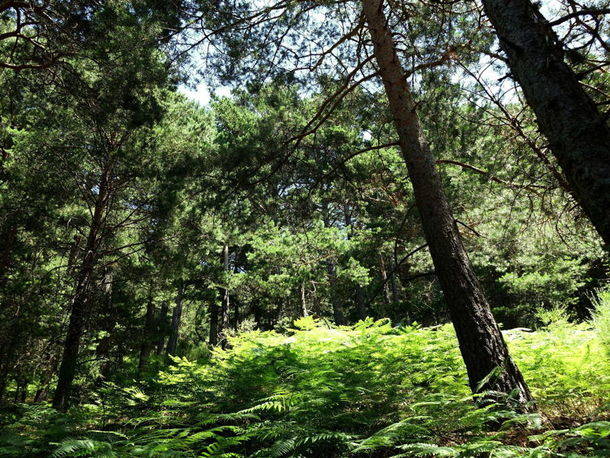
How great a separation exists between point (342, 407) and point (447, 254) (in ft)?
6.00

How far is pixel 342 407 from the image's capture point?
3354 millimetres

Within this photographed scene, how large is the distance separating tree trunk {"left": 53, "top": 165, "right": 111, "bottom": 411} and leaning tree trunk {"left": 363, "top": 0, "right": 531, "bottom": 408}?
748 centimetres

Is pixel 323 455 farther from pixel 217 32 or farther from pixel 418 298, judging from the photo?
pixel 418 298

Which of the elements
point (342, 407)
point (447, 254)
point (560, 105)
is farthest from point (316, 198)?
point (560, 105)

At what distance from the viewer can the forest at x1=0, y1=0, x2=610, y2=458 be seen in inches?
91.9

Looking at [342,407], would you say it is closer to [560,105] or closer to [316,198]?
[560,105]

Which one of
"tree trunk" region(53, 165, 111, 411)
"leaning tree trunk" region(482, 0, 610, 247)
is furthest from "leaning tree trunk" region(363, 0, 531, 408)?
"tree trunk" region(53, 165, 111, 411)

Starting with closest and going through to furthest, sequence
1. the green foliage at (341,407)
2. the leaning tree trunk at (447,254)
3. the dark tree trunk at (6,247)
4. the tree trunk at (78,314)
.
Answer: the green foliage at (341,407) < the leaning tree trunk at (447,254) < the tree trunk at (78,314) < the dark tree trunk at (6,247)

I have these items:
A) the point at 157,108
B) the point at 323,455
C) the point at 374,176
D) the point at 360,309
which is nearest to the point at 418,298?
the point at 360,309

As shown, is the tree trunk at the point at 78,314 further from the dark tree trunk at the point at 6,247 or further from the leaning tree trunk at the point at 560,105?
the leaning tree trunk at the point at 560,105

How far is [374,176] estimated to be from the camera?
634 centimetres

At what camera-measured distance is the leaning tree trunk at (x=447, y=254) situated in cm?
304

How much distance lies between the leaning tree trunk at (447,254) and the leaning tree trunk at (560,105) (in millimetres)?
1449

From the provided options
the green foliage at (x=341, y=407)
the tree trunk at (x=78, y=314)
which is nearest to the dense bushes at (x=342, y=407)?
the green foliage at (x=341, y=407)
